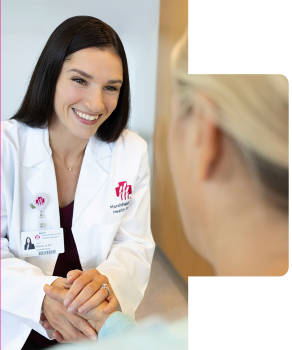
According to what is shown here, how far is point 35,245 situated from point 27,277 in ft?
0.21

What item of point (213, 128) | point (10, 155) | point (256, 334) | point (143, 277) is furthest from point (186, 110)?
point (143, 277)

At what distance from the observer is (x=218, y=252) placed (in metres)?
0.17

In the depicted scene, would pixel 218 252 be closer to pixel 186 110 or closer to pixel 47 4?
pixel 186 110

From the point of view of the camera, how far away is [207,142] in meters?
0.16

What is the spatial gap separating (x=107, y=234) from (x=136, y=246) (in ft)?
0.30

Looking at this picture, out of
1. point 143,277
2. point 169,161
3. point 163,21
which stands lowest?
point 143,277

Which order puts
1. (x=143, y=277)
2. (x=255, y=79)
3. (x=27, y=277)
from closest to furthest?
(x=255, y=79), (x=27, y=277), (x=143, y=277)

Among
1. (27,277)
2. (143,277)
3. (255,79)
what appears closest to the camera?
(255,79)

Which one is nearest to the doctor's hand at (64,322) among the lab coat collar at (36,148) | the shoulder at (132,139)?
the lab coat collar at (36,148)

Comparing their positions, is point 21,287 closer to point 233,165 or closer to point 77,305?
point 77,305

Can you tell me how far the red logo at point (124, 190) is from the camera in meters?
0.70

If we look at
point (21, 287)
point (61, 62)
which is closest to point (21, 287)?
point (21, 287)

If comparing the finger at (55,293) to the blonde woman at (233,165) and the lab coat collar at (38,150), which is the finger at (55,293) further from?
the blonde woman at (233,165)

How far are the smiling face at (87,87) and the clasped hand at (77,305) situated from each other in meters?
→ 0.29
